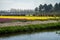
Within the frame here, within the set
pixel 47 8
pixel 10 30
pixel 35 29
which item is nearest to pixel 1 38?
pixel 10 30

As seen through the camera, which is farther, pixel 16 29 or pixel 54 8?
pixel 54 8

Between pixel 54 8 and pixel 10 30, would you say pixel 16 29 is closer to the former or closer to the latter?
pixel 10 30

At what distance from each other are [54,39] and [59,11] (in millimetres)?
54448

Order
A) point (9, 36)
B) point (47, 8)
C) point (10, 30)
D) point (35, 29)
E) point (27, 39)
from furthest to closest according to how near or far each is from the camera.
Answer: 1. point (47, 8)
2. point (35, 29)
3. point (10, 30)
4. point (9, 36)
5. point (27, 39)

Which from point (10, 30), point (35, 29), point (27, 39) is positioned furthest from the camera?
point (35, 29)

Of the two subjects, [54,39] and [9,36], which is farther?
[9,36]

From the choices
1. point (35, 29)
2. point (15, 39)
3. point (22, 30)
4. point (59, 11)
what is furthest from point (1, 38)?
point (59, 11)

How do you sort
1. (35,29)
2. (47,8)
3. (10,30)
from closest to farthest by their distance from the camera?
(10,30), (35,29), (47,8)

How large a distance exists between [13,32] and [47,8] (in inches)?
2244

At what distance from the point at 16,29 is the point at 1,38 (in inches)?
138

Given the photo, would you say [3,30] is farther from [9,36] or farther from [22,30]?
[22,30]

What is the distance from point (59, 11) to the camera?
71875 millimetres

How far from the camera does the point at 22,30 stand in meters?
22.2

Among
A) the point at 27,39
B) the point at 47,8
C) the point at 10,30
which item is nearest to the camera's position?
the point at 27,39
